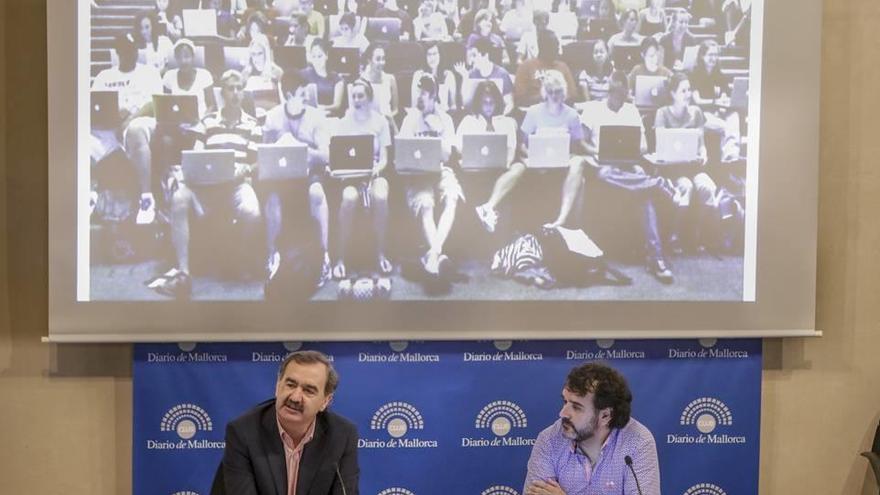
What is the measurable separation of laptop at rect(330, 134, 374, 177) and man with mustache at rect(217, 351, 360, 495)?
80 centimetres

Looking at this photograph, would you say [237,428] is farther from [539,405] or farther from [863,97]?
[863,97]

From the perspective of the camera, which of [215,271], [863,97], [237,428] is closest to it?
[237,428]

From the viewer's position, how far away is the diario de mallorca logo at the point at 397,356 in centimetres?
351

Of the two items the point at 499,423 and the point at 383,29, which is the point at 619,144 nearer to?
the point at 383,29

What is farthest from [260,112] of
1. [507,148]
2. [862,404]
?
[862,404]

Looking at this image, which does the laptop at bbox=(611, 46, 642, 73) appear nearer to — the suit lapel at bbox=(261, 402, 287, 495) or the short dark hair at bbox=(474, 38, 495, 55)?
the short dark hair at bbox=(474, 38, 495, 55)

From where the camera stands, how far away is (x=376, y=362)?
351cm

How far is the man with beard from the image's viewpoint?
320 centimetres

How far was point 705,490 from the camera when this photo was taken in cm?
364

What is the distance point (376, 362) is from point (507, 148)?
95 cm

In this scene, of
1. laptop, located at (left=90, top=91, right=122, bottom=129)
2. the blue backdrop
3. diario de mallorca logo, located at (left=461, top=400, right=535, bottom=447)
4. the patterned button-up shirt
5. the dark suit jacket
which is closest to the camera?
the dark suit jacket

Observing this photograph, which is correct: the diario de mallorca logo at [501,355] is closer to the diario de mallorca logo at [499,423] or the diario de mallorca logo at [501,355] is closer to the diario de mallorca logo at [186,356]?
the diario de mallorca logo at [499,423]

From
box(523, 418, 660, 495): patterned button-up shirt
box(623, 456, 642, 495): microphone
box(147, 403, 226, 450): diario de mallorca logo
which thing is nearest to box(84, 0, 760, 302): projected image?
box(147, 403, 226, 450): diario de mallorca logo

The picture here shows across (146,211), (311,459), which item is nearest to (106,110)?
(146,211)
